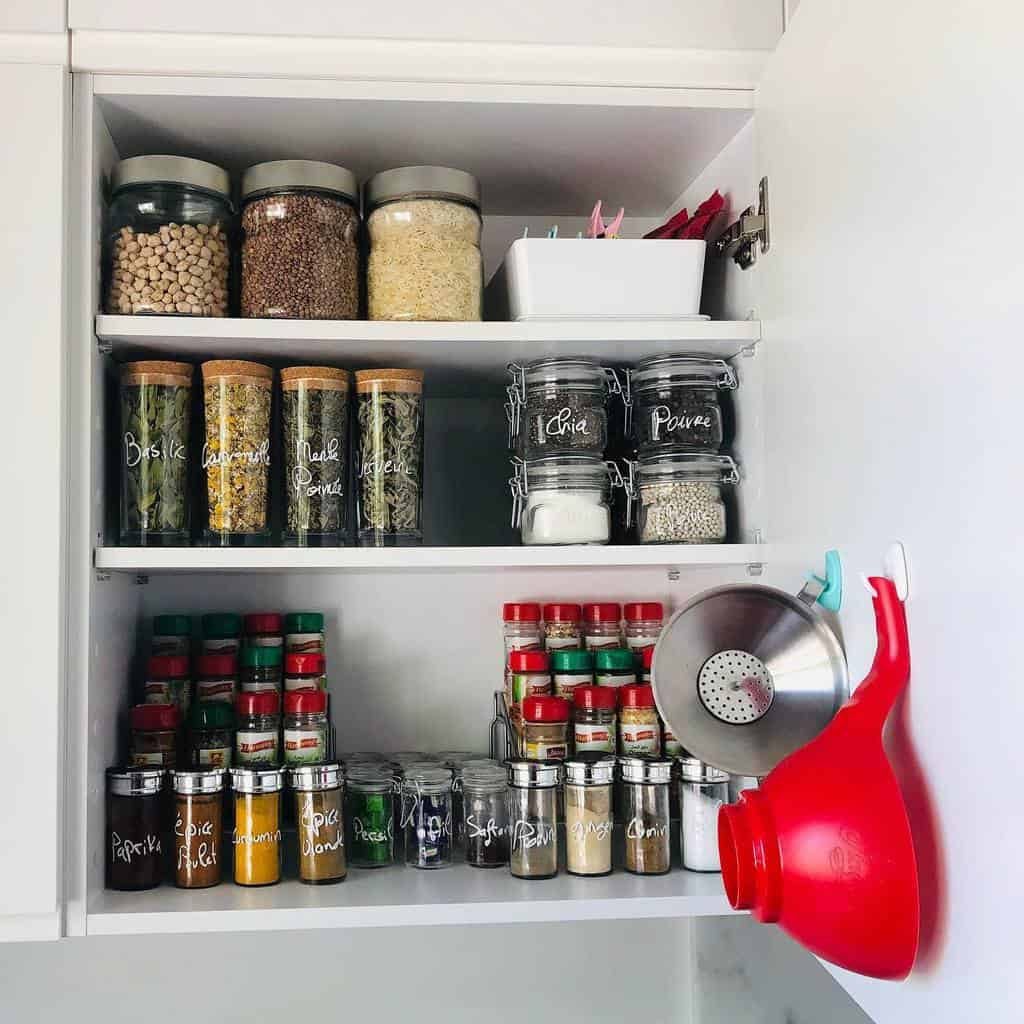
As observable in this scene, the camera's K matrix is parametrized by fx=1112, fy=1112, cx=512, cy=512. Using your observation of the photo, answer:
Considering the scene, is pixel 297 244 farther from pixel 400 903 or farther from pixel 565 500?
pixel 400 903

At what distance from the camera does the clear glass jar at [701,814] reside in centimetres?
121

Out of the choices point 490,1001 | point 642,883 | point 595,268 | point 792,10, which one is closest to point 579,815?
point 642,883

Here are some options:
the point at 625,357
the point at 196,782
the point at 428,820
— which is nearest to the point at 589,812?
the point at 428,820

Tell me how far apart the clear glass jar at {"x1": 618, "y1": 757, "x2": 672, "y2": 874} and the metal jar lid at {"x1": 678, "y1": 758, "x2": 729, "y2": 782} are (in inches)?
1.0

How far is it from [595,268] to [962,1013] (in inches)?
31.0

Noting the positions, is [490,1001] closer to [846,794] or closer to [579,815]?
[579,815]

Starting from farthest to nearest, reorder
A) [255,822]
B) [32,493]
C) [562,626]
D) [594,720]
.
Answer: [562,626] < [594,720] < [255,822] < [32,493]

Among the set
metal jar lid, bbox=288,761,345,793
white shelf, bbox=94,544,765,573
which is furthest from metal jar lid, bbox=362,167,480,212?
A: metal jar lid, bbox=288,761,345,793

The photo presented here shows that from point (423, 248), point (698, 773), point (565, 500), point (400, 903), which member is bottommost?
point (400, 903)

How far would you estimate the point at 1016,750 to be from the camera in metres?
0.66

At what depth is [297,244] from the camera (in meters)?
1.20

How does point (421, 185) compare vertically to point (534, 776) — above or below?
above

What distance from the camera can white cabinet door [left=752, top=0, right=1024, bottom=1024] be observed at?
0.67m

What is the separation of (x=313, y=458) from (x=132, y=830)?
0.43 metres
